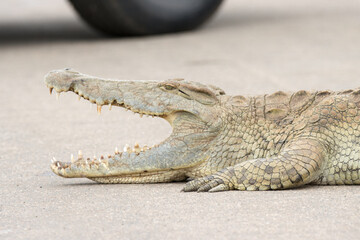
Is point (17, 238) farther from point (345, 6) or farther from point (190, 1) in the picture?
point (345, 6)

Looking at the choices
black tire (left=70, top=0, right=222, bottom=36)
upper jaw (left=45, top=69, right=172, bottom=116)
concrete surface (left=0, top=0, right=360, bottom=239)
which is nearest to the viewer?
concrete surface (left=0, top=0, right=360, bottom=239)

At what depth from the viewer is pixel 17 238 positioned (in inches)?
161

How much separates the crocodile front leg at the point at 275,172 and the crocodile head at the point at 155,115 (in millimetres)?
271

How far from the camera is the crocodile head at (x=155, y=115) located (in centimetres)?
505

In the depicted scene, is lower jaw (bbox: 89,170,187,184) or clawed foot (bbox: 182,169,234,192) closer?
clawed foot (bbox: 182,169,234,192)

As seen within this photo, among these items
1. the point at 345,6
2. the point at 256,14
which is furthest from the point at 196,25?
the point at 345,6

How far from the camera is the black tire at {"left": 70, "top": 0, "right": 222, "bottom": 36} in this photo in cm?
1131

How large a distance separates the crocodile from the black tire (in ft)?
20.4

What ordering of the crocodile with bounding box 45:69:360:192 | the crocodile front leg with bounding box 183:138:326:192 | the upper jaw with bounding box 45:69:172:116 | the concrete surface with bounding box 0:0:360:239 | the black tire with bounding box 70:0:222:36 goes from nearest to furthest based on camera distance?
1. the concrete surface with bounding box 0:0:360:239
2. the crocodile front leg with bounding box 183:138:326:192
3. the crocodile with bounding box 45:69:360:192
4. the upper jaw with bounding box 45:69:172:116
5. the black tire with bounding box 70:0:222:36

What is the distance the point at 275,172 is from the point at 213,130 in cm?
57

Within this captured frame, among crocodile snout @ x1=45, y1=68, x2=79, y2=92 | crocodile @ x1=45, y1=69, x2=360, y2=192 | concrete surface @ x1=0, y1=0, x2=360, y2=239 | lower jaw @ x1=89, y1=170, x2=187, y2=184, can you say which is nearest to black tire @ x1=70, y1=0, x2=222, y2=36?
concrete surface @ x1=0, y1=0, x2=360, y2=239

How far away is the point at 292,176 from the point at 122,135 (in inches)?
94.8

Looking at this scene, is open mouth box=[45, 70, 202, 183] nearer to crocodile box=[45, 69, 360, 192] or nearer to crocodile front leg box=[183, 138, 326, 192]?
crocodile box=[45, 69, 360, 192]

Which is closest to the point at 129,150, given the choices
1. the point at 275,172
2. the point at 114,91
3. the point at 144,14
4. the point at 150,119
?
the point at 114,91
